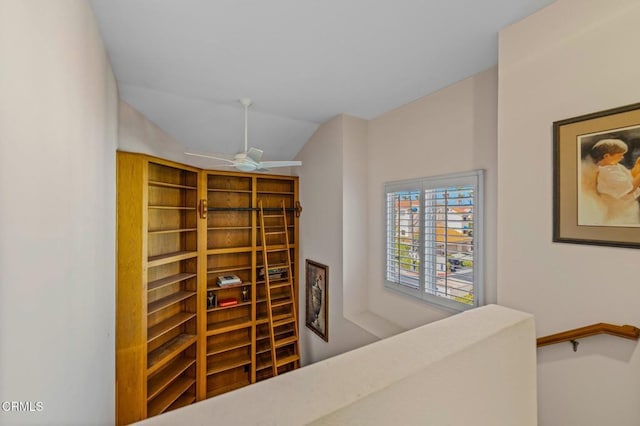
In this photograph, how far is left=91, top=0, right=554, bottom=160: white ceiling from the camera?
1.58 metres

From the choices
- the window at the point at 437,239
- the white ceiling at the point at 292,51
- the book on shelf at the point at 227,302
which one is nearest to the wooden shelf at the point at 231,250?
the book on shelf at the point at 227,302

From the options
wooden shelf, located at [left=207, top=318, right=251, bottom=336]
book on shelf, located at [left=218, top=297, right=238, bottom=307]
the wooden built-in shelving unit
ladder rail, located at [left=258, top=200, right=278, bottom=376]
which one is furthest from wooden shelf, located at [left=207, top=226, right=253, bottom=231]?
wooden shelf, located at [left=207, top=318, right=251, bottom=336]

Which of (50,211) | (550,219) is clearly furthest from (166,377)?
(550,219)

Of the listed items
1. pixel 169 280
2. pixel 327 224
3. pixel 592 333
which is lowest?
pixel 169 280

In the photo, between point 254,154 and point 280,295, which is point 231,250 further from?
point 254,154

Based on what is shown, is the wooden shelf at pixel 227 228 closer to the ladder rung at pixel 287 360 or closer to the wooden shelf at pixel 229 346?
the wooden shelf at pixel 229 346

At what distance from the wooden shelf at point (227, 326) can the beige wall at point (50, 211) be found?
1953 mm

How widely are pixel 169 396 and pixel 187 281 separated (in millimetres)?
1321

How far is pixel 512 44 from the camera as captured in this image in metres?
1.68

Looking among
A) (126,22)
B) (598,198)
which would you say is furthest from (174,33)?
(598,198)

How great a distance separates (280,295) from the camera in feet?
14.6

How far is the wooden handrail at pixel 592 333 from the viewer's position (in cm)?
123

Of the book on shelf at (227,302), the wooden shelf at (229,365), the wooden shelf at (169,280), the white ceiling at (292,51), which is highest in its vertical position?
the white ceiling at (292,51)

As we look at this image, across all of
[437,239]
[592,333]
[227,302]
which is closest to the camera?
[592,333]
